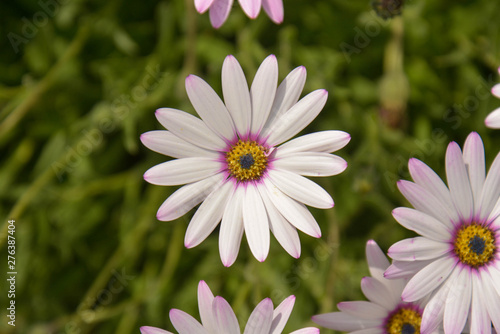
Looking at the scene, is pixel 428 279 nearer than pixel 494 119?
Yes

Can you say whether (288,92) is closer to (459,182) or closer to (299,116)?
(299,116)

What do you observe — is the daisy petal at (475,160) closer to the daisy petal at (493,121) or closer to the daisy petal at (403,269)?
the daisy petal at (493,121)

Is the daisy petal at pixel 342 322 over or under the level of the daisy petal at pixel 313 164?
under

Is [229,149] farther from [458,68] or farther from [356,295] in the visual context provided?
[458,68]
